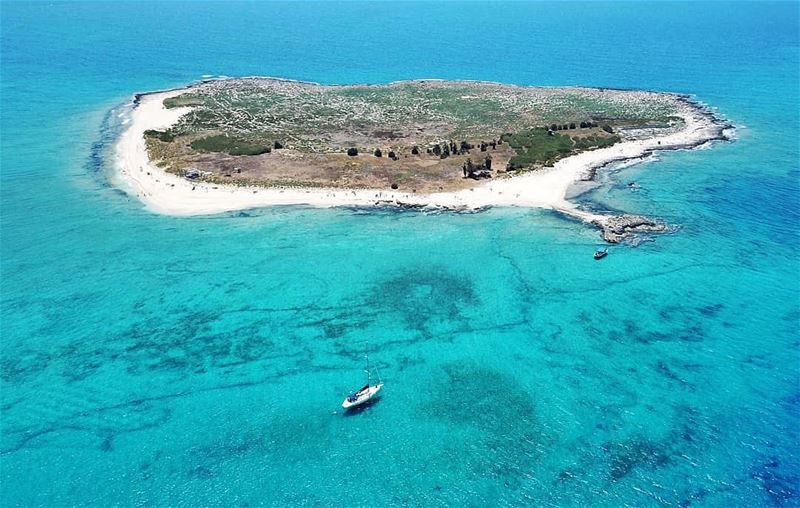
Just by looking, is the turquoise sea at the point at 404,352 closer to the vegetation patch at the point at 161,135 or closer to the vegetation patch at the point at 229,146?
the vegetation patch at the point at 161,135

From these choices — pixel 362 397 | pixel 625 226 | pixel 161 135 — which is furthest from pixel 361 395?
pixel 161 135

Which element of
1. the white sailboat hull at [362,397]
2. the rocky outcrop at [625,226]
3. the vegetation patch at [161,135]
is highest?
the vegetation patch at [161,135]

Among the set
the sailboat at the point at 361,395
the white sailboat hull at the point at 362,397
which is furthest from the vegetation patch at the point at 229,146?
the white sailboat hull at the point at 362,397

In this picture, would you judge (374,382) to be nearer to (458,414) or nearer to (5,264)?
(458,414)

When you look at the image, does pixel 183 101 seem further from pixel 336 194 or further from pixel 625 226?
pixel 625 226

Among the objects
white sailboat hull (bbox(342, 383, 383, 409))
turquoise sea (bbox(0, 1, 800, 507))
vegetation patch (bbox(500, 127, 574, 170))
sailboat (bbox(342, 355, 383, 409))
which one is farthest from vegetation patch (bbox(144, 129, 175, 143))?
white sailboat hull (bbox(342, 383, 383, 409))

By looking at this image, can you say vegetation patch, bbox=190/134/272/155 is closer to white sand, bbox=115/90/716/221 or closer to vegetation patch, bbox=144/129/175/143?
vegetation patch, bbox=144/129/175/143
